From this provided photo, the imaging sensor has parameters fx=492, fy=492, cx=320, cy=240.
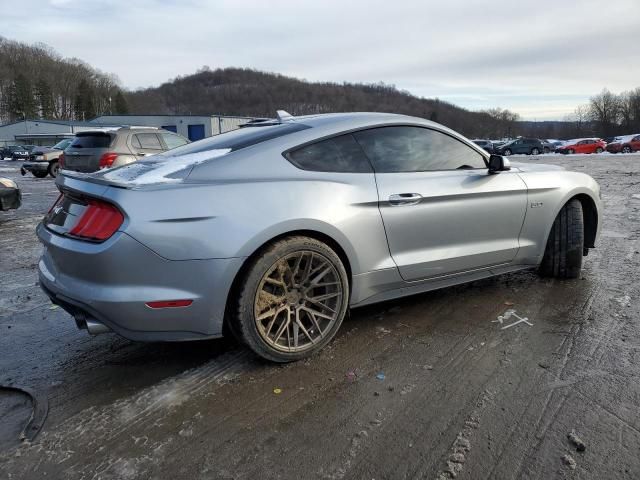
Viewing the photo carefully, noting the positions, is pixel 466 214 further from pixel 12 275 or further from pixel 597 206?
pixel 12 275

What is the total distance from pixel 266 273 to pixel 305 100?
148 metres

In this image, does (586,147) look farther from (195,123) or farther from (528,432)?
(528,432)

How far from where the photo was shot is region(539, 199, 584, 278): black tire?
14.2ft

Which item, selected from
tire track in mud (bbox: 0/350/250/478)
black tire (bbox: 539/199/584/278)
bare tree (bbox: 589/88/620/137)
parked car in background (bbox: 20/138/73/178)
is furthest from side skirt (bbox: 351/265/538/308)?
bare tree (bbox: 589/88/620/137)

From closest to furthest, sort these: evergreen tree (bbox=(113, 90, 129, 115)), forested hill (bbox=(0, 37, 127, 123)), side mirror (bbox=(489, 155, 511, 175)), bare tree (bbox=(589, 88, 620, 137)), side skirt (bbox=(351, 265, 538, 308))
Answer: side skirt (bbox=(351, 265, 538, 308))
side mirror (bbox=(489, 155, 511, 175))
bare tree (bbox=(589, 88, 620, 137))
forested hill (bbox=(0, 37, 127, 123))
evergreen tree (bbox=(113, 90, 129, 115))

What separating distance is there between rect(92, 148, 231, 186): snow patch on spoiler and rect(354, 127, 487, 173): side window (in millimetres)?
992

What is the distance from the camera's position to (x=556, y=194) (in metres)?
4.18

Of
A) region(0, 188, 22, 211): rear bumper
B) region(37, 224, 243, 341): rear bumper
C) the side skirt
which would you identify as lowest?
region(0, 188, 22, 211): rear bumper

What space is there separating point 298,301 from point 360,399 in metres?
0.70

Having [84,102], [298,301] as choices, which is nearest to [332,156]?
[298,301]

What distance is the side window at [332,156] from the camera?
3.08m

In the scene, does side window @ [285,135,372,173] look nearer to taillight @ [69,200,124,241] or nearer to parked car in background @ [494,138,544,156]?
taillight @ [69,200,124,241]

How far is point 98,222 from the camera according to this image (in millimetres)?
2604

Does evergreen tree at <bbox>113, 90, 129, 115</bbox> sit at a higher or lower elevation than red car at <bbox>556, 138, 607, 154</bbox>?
higher
